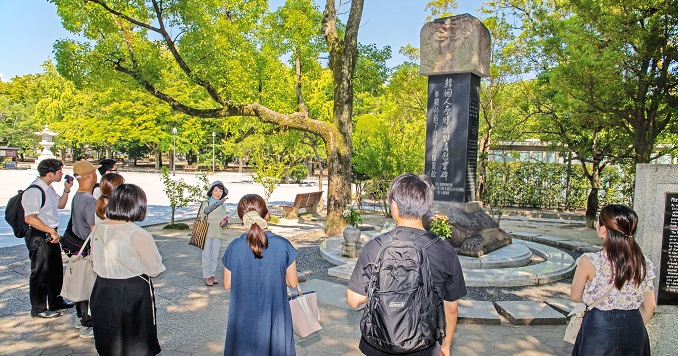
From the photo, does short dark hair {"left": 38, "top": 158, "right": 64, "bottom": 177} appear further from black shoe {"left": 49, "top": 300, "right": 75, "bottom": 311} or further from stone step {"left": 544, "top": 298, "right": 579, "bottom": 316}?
stone step {"left": 544, "top": 298, "right": 579, "bottom": 316}

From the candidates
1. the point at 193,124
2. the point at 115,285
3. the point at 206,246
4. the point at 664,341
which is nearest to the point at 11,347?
the point at 115,285

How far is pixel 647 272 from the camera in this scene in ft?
9.93

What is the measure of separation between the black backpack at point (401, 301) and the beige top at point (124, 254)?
183 centimetres

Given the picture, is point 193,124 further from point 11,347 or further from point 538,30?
point 11,347

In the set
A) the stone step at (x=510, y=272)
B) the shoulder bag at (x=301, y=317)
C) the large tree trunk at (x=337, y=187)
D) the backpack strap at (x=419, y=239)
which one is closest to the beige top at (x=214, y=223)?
the stone step at (x=510, y=272)

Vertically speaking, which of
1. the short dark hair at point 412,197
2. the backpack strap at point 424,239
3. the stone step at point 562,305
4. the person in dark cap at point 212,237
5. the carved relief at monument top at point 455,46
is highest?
the carved relief at monument top at point 455,46

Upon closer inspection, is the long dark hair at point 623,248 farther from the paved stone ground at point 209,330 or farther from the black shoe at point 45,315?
the black shoe at point 45,315

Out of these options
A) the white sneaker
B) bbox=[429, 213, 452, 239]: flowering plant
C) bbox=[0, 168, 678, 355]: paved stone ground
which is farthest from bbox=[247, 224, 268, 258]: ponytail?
bbox=[429, 213, 452, 239]: flowering plant

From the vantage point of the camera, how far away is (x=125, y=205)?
3.38m

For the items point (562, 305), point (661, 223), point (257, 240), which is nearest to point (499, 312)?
point (562, 305)

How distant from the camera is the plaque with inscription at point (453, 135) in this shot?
30.0 ft

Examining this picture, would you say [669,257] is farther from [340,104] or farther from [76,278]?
[340,104]

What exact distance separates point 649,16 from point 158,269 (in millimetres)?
11280

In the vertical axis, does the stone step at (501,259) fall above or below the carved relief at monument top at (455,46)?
below
